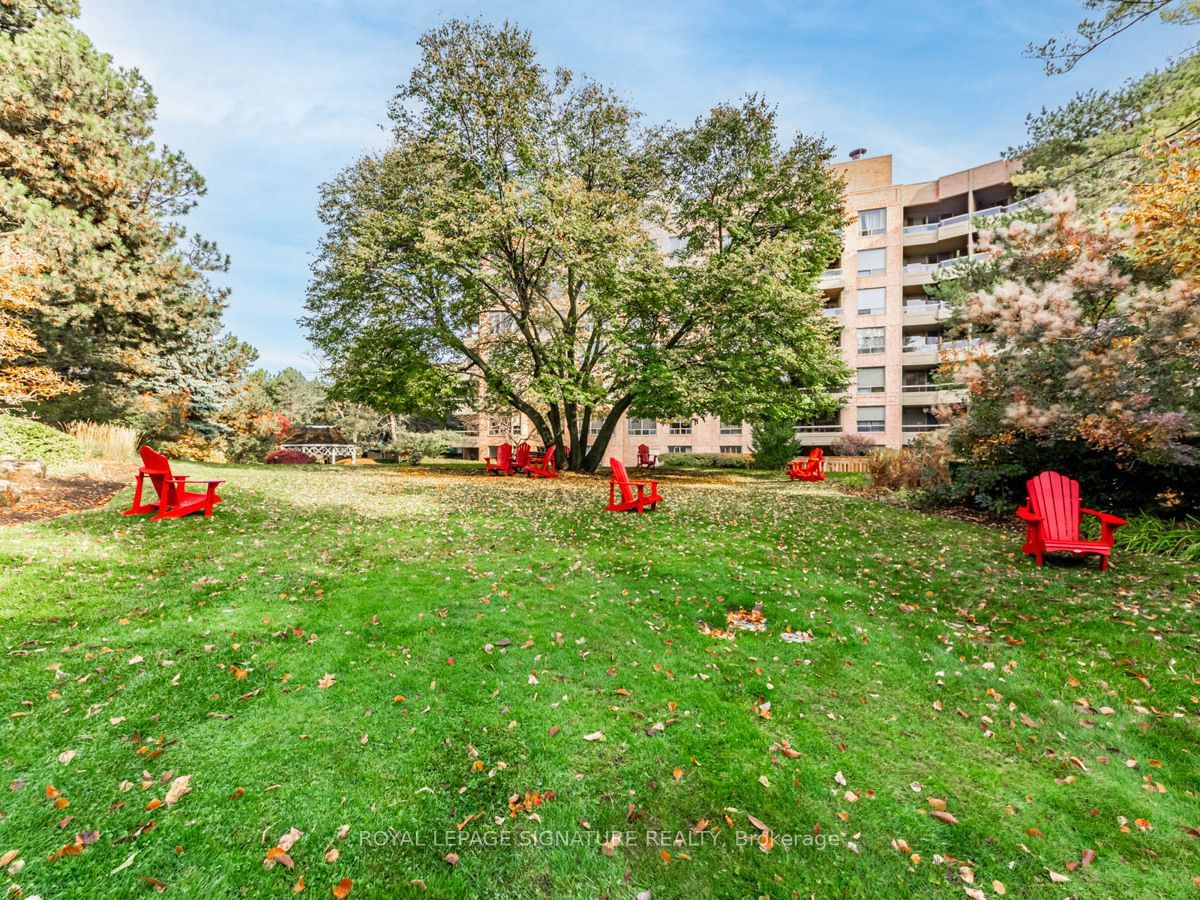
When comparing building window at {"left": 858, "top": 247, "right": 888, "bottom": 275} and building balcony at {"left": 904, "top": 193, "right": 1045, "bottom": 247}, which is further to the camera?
building window at {"left": 858, "top": 247, "right": 888, "bottom": 275}

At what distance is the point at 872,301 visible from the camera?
31.7m

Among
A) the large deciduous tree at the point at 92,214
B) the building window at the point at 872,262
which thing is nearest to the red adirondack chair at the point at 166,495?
the large deciduous tree at the point at 92,214

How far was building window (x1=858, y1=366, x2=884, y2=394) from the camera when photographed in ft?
103

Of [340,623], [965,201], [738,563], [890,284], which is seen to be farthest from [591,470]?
[965,201]

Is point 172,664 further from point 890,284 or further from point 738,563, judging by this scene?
point 890,284

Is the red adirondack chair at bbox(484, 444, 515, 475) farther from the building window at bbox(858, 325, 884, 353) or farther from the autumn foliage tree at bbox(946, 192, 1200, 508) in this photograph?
the building window at bbox(858, 325, 884, 353)

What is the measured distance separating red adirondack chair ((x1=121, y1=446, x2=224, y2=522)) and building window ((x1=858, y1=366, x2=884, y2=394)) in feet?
108

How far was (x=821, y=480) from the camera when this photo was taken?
18.2 meters

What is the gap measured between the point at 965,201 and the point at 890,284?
663cm

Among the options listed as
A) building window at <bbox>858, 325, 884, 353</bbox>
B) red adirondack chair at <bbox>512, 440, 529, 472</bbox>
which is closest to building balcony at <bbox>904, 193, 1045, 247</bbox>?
building window at <bbox>858, 325, 884, 353</bbox>

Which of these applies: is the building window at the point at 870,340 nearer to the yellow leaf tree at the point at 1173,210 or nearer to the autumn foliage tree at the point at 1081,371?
the autumn foliage tree at the point at 1081,371

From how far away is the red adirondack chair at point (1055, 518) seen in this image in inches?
257

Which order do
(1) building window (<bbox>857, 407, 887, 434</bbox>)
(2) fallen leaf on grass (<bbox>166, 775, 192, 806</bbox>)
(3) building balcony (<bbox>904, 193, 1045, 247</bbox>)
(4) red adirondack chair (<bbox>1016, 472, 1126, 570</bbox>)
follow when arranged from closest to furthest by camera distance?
(2) fallen leaf on grass (<bbox>166, 775, 192, 806</bbox>), (4) red adirondack chair (<bbox>1016, 472, 1126, 570</bbox>), (3) building balcony (<bbox>904, 193, 1045, 247</bbox>), (1) building window (<bbox>857, 407, 887, 434</bbox>)

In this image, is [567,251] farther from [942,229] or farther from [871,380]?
[942,229]
